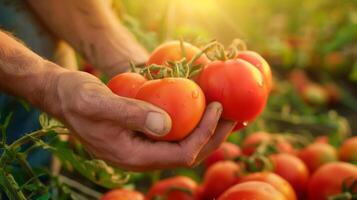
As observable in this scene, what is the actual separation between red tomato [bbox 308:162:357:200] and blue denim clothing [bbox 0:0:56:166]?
2.76 ft

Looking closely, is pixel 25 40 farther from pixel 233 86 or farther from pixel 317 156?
pixel 317 156

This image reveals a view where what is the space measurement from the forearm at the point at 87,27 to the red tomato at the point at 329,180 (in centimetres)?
65

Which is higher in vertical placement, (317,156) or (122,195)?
(317,156)

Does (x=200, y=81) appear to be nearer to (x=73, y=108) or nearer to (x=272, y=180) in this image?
(x=73, y=108)

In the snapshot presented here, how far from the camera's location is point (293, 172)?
1982 mm

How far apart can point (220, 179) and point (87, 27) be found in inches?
24.5

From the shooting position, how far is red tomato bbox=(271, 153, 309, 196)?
1.98m

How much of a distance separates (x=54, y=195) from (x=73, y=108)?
1.77 ft

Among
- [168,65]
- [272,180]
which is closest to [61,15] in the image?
[168,65]

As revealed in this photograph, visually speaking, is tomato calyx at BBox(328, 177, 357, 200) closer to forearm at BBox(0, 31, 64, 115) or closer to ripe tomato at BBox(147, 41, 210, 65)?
ripe tomato at BBox(147, 41, 210, 65)

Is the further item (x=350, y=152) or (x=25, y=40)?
(x=350, y=152)

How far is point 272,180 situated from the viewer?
1.71 metres

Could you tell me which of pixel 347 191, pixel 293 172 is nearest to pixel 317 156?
pixel 293 172

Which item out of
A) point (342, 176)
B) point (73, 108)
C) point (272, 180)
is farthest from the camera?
point (342, 176)
